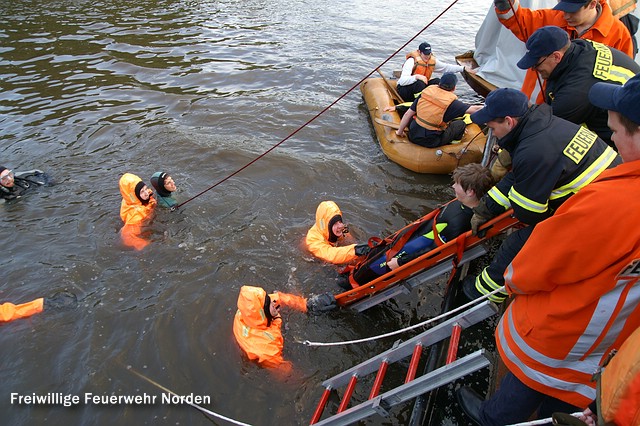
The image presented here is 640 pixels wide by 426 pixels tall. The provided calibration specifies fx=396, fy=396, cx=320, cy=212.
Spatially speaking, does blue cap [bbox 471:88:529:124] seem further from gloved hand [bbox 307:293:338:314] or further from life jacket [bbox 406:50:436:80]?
life jacket [bbox 406:50:436:80]

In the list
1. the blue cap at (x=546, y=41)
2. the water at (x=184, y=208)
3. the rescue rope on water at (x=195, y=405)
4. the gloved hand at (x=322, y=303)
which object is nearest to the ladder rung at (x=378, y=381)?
the water at (x=184, y=208)

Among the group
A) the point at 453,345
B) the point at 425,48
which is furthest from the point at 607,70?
the point at 425,48

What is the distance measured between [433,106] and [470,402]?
4936 millimetres

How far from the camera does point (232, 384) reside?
3.97 meters

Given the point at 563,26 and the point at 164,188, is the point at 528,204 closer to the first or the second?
the point at 563,26

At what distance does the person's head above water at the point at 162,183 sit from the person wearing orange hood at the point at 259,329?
9.19 feet

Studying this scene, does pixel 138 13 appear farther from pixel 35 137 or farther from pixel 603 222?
pixel 603 222

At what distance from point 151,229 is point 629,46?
632 centimetres

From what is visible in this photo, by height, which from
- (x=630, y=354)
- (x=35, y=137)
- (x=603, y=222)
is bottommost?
(x=35, y=137)

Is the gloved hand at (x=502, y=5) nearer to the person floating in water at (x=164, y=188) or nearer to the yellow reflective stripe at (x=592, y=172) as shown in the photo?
the yellow reflective stripe at (x=592, y=172)

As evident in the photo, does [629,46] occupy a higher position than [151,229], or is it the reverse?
[629,46]

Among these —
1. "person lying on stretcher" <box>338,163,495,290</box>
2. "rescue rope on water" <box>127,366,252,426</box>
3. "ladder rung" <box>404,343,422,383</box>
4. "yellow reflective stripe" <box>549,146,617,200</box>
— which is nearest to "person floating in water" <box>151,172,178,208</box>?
"rescue rope on water" <box>127,366,252,426</box>

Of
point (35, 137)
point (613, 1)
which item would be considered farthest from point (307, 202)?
point (35, 137)

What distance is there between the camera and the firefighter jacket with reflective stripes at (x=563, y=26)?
379 cm
